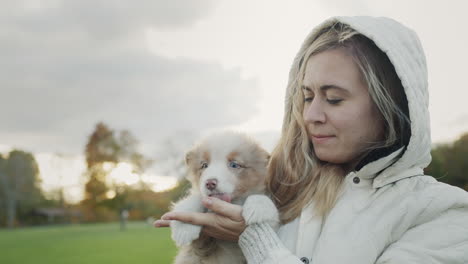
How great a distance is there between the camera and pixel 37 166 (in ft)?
163

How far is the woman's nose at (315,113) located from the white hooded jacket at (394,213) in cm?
43

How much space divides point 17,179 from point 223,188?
5176cm

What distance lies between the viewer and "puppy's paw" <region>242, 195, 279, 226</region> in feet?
10.2

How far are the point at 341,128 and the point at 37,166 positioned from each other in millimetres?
52087

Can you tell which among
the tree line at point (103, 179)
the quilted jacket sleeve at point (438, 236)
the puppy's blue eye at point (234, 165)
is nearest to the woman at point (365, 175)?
the quilted jacket sleeve at point (438, 236)

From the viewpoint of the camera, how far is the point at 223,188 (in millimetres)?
3357

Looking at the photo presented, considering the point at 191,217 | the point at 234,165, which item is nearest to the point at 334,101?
the point at 234,165

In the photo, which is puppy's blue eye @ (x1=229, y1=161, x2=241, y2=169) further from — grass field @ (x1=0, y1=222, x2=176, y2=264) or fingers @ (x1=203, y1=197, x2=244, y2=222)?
grass field @ (x1=0, y1=222, x2=176, y2=264)

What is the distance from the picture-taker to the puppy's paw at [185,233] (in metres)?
3.15

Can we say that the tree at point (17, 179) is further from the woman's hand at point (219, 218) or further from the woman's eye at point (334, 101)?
the woman's eye at point (334, 101)

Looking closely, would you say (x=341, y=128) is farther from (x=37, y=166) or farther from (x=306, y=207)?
(x=37, y=166)

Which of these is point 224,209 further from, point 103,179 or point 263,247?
point 103,179

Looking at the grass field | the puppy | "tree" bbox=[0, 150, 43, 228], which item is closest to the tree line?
"tree" bbox=[0, 150, 43, 228]

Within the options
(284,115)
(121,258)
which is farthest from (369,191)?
(121,258)
